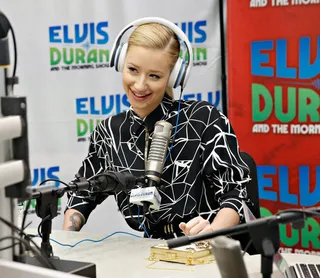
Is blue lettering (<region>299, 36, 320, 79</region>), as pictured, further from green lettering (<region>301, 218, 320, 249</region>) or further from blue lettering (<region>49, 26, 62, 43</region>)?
blue lettering (<region>49, 26, 62, 43</region>)

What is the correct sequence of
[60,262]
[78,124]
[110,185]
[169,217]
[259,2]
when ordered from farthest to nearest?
[78,124]
[259,2]
[169,217]
[110,185]
[60,262]

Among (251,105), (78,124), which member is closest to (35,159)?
(78,124)

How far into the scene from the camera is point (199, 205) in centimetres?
235

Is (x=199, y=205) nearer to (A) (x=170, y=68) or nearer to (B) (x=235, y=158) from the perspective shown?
(B) (x=235, y=158)

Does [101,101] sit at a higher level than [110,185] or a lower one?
higher

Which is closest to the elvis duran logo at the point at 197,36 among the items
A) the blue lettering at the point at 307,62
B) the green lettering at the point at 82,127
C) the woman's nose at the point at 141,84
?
the blue lettering at the point at 307,62

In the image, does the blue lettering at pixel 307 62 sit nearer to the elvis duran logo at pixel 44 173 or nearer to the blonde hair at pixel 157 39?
the blonde hair at pixel 157 39

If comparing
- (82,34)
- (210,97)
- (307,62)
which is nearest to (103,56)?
(82,34)

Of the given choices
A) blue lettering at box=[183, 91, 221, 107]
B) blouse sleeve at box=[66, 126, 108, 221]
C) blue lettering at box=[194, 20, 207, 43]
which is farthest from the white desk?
blue lettering at box=[194, 20, 207, 43]

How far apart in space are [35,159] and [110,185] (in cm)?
189

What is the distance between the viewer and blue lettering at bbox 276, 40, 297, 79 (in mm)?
3409

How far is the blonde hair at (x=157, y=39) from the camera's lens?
2314mm

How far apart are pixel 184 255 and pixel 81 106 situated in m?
1.96

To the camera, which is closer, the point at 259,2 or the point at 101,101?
the point at 259,2
